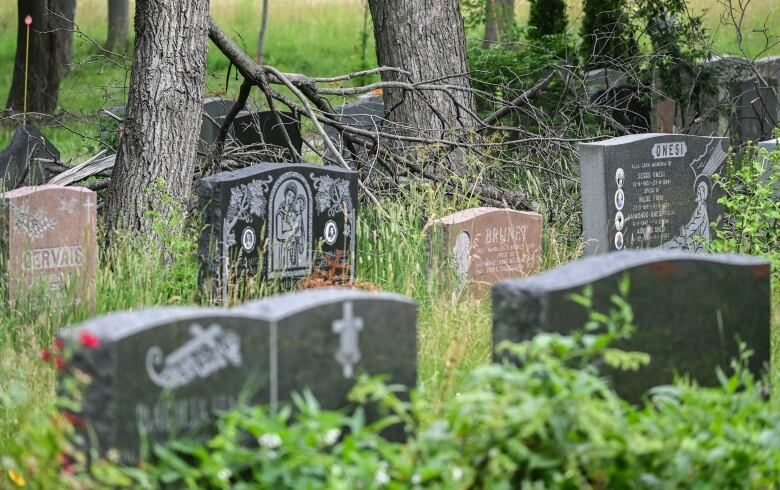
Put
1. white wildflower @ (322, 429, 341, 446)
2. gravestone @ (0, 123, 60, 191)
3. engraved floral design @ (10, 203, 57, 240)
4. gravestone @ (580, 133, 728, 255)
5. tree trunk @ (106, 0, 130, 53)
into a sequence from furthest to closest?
1. tree trunk @ (106, 0, 130, 53)
2. gravestone @ (0, 123, 60, 191)
3. gravestone @ (580, 133, 728, 255)
4. engraved floral design @ (10, 203, 57, 240)
5. white wildflower @ (322, 429, 341, 446)

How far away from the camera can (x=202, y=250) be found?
6773mm

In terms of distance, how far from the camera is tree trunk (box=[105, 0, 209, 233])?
802cm

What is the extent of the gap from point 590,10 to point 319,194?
30.7ft

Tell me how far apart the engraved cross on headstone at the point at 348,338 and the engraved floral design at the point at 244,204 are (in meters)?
2.89

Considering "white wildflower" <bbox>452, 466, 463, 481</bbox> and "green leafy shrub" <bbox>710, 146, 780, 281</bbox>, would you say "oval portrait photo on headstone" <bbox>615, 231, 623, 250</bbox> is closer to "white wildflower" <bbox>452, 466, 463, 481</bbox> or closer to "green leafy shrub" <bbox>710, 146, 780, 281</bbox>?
"green leafy shrub" <bbox>710, 146, 780, 281</bbox>

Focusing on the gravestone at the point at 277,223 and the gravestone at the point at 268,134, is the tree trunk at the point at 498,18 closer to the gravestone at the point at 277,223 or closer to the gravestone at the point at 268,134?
the gravestone at the point at 268,134

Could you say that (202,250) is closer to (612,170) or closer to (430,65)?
(612,170)

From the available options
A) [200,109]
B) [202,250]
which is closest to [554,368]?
[202,250]

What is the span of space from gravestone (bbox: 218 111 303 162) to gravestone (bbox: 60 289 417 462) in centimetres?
518

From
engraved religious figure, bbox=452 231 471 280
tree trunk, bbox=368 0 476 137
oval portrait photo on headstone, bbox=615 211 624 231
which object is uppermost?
tree trunk, bbox=368 0 476 137

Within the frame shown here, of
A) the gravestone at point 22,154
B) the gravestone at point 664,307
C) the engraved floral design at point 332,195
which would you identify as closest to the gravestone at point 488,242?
the engraved floral design at point 332,195

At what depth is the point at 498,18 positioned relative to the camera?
22.5 meters

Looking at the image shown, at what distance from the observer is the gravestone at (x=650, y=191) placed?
308 inches

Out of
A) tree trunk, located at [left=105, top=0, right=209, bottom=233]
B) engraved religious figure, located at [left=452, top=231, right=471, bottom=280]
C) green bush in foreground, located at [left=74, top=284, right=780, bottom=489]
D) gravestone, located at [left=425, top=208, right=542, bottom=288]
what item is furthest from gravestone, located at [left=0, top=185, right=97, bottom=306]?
green bush in foreground, located at [left=74, top=284, right=780, bottom=489]
